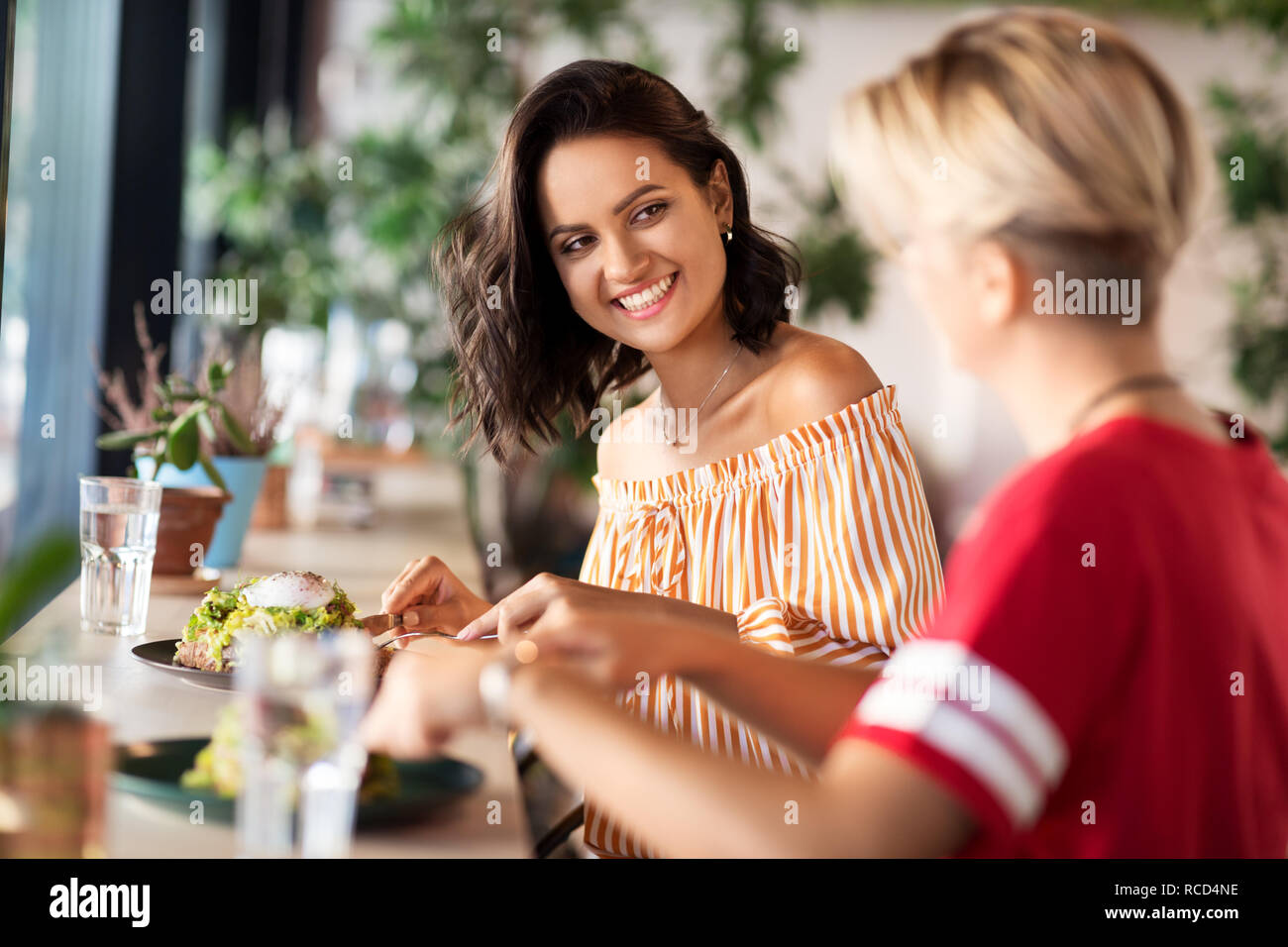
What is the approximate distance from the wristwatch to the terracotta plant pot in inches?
48.8

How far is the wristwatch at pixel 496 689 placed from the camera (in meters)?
0.81

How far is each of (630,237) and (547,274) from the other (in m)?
0.25

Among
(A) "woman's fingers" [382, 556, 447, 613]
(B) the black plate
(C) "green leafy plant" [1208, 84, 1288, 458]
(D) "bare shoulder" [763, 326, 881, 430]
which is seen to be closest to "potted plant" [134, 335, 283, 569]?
(A) "woman's fingers" [382, 556, 447, 613]

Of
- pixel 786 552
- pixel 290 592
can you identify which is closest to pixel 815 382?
pixel 786 552

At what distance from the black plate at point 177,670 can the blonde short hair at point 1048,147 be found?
2.70 feet

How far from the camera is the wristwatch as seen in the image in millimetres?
807

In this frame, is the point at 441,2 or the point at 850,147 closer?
the point at 850,147

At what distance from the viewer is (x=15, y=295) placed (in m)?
2.17

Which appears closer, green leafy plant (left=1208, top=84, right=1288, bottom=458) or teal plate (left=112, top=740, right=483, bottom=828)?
teal plate (left=112, top=740, right=483, bottom=828)

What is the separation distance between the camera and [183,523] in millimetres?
1922

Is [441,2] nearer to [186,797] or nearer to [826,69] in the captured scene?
[186,797]

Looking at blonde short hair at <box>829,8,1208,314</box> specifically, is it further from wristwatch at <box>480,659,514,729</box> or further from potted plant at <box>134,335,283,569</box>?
potted plant at <box>134,335,283,569</box>
